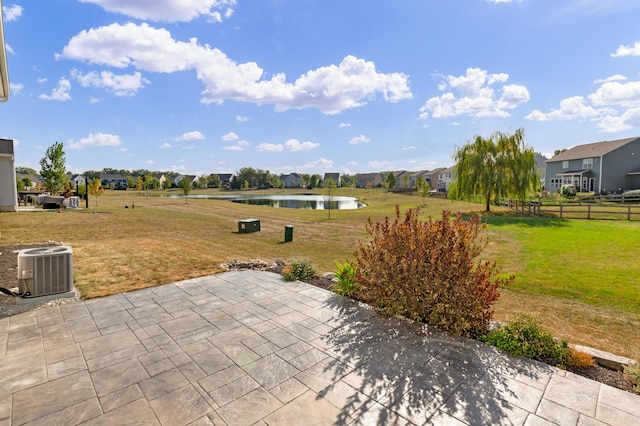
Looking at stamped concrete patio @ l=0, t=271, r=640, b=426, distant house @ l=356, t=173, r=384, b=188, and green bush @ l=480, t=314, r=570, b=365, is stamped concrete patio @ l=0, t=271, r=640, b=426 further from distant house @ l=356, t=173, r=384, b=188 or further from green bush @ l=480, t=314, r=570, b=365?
distant house @ l=356, t=173, r=384, b=188

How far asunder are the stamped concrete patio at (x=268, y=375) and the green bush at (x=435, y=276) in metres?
0.31

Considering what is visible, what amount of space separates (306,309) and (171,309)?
91.4 inches

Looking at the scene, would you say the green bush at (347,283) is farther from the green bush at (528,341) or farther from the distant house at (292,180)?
the distant house at (292,180)

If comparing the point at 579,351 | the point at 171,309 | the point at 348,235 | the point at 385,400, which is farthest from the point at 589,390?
the point at 348,235

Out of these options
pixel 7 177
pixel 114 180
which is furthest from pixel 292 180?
pixel 7 177

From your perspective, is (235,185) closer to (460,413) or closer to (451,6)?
(451,6)

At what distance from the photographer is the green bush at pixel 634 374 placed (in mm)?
3253

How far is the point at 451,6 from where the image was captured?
32.6ft

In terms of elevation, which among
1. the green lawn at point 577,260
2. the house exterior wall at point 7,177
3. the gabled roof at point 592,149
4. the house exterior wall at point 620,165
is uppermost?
the gabled roof at point 592,149

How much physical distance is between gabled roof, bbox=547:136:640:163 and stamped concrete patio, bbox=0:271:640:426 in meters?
50.7

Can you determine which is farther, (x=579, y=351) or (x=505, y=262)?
(x=505, y=262)

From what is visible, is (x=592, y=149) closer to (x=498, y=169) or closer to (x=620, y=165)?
(x=620, y=165)

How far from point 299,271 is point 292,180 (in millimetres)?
119742

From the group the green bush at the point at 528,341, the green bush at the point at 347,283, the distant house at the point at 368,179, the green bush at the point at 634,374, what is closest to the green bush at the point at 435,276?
the green bush at the point at 528,341
